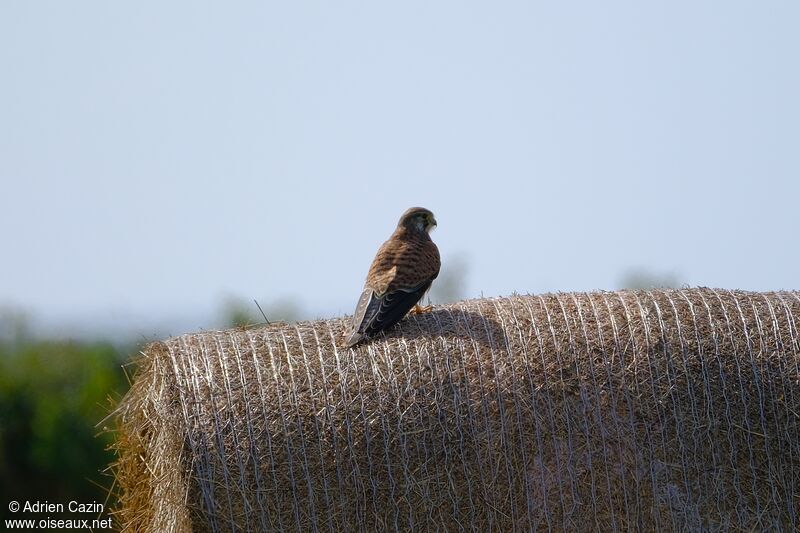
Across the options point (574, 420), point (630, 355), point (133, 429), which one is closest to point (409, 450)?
point (574, 420)

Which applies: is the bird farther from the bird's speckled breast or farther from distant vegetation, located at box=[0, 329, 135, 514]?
distant vegetation, located at box=[0, 329, 135, 514]

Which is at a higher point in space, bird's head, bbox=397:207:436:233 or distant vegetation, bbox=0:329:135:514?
bird's head, bbox=397:207:436:233

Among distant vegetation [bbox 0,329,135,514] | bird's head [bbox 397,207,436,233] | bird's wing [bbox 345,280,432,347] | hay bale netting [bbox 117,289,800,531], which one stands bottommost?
distant vegetation [bbox 0,329,135,514]

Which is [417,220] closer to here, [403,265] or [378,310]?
[403,265]

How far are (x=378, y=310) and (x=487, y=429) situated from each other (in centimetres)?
96

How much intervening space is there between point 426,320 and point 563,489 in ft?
4.10

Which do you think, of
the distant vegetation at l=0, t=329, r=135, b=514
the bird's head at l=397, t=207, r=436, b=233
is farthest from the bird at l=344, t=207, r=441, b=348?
the distant vegetation at l=0, t=329, r=135, b=514

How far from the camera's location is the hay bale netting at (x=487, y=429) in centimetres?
544

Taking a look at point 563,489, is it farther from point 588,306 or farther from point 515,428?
point 588,306

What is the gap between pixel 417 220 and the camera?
22.4 ft

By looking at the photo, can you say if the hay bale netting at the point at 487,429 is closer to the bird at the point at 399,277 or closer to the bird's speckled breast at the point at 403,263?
the bird at the point at 399,277

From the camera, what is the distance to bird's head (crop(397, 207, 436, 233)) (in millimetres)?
6793

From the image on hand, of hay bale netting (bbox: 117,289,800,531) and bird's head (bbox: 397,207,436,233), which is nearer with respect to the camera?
hay bale netting (bbox: 117,289,800,531)

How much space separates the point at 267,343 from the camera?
5.92 meters
